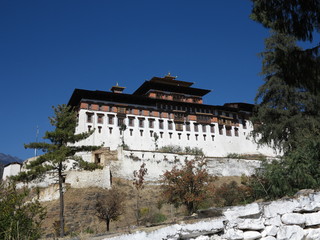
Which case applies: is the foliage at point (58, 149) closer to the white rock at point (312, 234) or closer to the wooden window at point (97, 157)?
the white rock at point (312, 234)

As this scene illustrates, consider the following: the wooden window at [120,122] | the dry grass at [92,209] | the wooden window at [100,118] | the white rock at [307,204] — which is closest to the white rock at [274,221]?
the white rock at [307,204]

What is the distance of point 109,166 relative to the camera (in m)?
41.4

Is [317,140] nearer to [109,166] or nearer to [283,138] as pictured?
[283,138]

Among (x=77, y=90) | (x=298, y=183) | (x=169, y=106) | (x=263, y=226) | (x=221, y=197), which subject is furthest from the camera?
(x=169, y=106)

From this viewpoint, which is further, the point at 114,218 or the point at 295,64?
the point at 114,218

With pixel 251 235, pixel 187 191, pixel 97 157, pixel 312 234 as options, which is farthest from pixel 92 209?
pixel 312 234

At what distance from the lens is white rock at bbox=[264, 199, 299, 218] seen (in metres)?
5.19

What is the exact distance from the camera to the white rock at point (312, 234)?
516 cm

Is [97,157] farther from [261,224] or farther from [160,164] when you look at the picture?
[261,224]

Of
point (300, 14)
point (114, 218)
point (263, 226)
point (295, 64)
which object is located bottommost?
point (114, 218)

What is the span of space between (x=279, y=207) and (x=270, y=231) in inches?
16.4

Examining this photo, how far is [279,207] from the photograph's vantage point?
5.24 metres

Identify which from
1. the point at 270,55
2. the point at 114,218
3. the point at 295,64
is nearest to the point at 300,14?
the point at 295,64

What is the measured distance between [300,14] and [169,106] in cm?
5210
